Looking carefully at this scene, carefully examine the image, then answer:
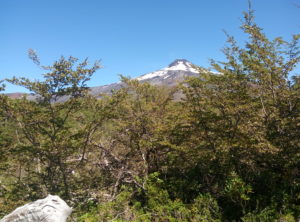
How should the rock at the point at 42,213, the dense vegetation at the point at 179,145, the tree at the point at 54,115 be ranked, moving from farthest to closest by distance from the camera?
the tree at the point at 54,115 → the dense vegetation at the point at 179,145 → the rock at the point at 42,213

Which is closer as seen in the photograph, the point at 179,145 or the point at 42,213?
the point at 42,213

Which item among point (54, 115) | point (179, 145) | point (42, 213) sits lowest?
point (42, 213)

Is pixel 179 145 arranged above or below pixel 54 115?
below

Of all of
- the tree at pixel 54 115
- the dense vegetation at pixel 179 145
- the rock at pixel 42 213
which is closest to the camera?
the rock at pixel 42 213

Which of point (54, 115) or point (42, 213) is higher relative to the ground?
point (54, 115)

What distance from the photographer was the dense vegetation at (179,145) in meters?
5.15

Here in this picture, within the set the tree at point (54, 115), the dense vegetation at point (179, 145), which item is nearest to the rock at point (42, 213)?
the dense vegetation at point (179, 145)

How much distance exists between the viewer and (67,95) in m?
7.06

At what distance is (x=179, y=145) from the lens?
278 inches

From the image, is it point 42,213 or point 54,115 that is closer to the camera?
point 42,213

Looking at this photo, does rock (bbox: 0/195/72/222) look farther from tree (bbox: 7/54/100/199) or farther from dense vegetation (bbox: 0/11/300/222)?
tree (bbox: 7/54/100/199)

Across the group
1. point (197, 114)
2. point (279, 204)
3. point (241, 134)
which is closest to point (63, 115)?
point (197, 114)

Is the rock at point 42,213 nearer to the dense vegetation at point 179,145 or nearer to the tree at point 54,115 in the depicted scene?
the dense vegetation at point 179,145

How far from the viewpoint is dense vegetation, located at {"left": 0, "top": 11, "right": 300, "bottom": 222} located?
5148mm
